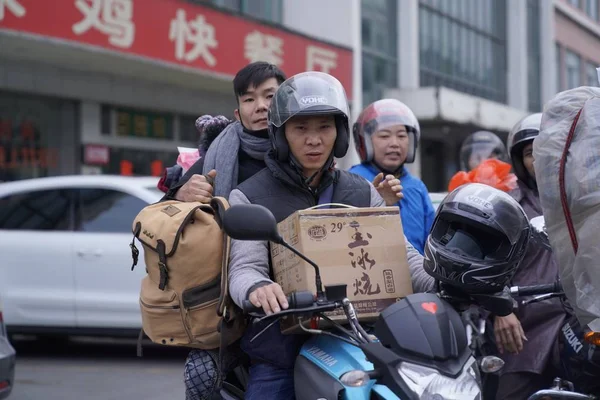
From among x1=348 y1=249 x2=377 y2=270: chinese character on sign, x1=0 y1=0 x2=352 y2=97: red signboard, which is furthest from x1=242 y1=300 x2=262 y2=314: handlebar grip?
x1=0 y1=0 x2=352 y2=97: red signboard

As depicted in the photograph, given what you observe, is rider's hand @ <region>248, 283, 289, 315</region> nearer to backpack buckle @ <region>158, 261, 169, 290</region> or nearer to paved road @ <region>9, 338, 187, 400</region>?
backpack buckle @ <region>158, 261, 169, 290</region>

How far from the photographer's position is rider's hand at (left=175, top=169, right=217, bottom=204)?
2.95 meters

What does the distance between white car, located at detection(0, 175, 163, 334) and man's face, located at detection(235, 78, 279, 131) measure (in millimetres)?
4160

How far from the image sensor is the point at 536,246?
333 centimetres

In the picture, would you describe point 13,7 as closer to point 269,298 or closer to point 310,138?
point 310,138

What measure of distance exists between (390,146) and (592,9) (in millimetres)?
38163

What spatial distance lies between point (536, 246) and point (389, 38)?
1973 cm

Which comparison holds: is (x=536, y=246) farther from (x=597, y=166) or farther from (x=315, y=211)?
(x=315, y=211)

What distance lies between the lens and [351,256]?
8.36 ft

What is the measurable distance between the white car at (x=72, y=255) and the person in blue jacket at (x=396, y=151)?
3529 millimetres

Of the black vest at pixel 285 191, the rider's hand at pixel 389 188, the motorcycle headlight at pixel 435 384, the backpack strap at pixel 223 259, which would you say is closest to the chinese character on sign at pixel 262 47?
the rider's hand at pixel 389 188

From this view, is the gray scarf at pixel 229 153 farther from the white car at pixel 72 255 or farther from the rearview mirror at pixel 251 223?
the white car at pixel 72 255

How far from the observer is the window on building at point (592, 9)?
3812 centimetres

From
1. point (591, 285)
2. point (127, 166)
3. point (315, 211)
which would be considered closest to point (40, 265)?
point (315, 211)
